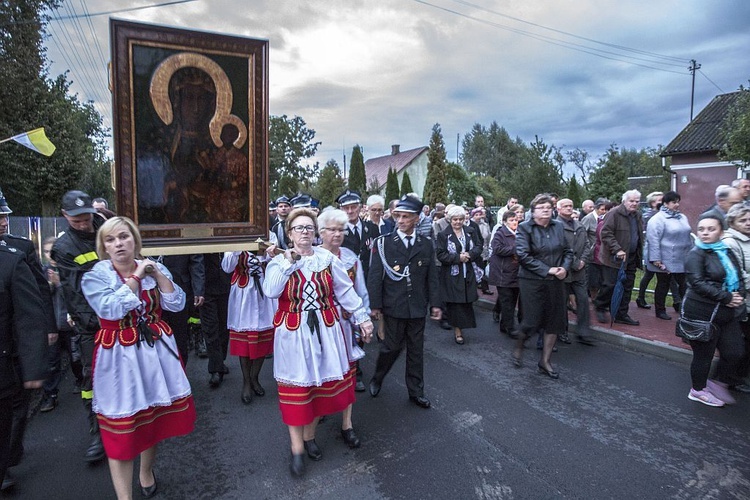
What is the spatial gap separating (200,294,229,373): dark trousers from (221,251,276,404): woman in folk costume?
1.07 feet

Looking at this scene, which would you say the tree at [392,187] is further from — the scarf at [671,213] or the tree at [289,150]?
the scarf at [671,213]

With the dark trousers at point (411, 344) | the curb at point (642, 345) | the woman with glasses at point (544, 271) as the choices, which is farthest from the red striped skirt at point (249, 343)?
the curb at point (642, 345)

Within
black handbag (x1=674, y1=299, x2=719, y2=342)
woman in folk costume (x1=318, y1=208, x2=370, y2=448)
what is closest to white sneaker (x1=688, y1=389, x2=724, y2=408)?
black handbag (x1=674, y1=299, x2=719, y2=342)

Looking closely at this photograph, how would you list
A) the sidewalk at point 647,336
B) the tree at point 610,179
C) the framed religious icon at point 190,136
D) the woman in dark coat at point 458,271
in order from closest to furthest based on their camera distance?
the framed religious icon at point 190,136, the sidewalk at point 647,336, the woman in dark coat at point 458,271, the tree at point 610,179

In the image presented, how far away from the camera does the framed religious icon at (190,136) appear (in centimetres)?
285

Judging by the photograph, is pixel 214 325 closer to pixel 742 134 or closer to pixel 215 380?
pixel 215 380

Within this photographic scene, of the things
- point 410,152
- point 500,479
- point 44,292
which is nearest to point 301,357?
point 500,479

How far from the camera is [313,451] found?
11.4ft

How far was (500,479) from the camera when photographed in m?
3.18

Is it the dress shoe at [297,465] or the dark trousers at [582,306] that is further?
the dark trousers at [582,306]

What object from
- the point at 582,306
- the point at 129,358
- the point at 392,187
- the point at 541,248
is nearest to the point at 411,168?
the point at 392,187

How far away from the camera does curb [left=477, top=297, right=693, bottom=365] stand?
217 inches

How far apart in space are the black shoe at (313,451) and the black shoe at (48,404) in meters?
2.88

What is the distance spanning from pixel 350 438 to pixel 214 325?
2.20 metres
